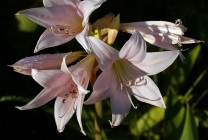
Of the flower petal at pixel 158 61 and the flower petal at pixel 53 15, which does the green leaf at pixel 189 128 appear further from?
the flower petal at pixel 53 15

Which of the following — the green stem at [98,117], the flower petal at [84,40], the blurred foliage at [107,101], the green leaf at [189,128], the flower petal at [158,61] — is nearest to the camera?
the flower petal at [84,40]

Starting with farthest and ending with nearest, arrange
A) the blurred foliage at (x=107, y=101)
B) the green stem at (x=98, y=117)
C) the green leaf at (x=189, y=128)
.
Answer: the blurred foliage at (x=107, y=101)
the green leaf at (x=189, y=128)
the green stem at (x=98, y=117)

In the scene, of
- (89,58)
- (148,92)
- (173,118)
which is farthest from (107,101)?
(89,58)

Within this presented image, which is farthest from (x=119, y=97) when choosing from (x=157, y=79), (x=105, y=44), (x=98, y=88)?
(x=157, y=79)

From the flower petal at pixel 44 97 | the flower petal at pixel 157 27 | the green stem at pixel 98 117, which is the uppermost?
the flower petal at pixel 157 27

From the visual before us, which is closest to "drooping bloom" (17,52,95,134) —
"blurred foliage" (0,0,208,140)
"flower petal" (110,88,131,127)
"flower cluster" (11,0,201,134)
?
"flower cluster" (11,0,201,134)

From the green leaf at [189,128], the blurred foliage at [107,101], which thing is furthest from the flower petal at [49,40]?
the green leaf at [189,128]
